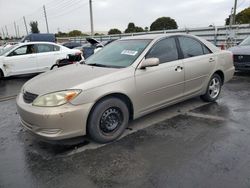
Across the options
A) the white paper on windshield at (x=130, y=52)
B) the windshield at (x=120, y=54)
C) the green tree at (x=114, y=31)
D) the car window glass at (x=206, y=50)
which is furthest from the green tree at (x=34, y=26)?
the white paper on windshield at (x=130, y=52)

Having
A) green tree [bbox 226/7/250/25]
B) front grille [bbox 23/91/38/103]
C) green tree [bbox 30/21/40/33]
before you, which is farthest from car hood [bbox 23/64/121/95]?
green tree [bbox 30/21/40/33]

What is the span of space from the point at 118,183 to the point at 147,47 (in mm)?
2361

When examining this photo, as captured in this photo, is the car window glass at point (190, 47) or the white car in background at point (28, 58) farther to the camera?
the white car in background at point (28, 58)

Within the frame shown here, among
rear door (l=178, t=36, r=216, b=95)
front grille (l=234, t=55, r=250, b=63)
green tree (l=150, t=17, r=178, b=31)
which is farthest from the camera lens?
green tree (l=150, t=17, r=178, b=31)

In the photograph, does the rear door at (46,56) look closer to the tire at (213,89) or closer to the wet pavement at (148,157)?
the wet pavement at (148,157)

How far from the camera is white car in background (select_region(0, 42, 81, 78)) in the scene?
30.7 feet

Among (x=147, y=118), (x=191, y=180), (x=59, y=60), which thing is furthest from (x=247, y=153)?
(x=59, y=60)

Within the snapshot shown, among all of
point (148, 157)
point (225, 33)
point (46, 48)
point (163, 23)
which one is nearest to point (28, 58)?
point (46, 48)

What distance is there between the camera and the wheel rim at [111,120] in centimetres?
365

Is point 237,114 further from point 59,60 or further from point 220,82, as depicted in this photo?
point 59,60

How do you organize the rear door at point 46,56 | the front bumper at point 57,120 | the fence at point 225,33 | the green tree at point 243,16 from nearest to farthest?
the front bumper at point 57,120, the rear door at point 46,56, the fence at point 225,33, the green tree at point 243,16

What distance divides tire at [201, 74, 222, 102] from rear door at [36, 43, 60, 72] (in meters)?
6.71

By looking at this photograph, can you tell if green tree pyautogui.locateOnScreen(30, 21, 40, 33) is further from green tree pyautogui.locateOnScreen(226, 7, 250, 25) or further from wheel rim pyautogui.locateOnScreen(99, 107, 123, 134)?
wheel rim pyautogui.locateOnScreen(99, 107, 123, 134)

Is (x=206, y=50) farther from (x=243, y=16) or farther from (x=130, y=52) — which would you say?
(x=243, y=16)
